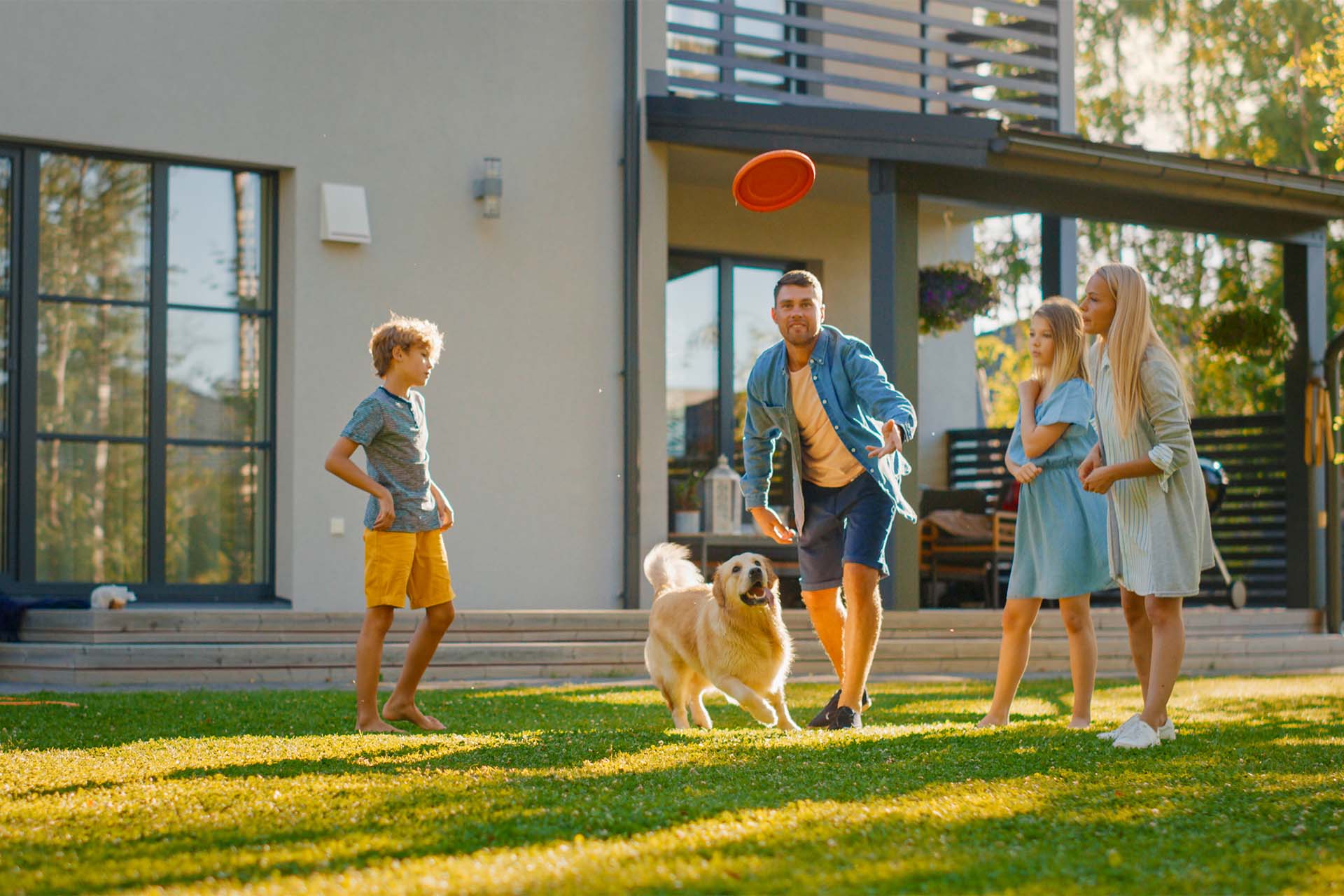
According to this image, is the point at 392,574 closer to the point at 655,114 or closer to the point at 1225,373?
the point at 655,114

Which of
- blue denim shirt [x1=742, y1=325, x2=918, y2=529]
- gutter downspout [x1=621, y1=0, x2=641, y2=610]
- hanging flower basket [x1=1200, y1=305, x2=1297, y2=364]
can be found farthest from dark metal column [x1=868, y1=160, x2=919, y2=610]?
blue denim shirt [x1=742, y1=325, x2=918, y2=529]

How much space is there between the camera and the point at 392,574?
5.26 m

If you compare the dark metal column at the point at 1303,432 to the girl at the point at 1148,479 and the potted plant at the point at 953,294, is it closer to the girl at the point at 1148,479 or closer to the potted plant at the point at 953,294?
the potted plant at the point at 953,294

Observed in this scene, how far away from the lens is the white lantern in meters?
11.2

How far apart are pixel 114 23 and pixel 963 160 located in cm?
566

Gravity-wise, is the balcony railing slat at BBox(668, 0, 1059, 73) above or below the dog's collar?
above

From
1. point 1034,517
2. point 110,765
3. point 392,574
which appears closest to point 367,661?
point 392,574

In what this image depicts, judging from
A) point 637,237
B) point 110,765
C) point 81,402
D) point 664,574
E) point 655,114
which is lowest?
point 110,765

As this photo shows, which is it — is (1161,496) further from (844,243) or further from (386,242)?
(844,243)

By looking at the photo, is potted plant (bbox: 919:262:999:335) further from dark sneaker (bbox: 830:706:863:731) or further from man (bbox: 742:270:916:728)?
dark sneaker (bbox: 830:706:863:731)

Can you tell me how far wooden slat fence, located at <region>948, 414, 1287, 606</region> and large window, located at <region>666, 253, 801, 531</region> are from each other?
246 cm

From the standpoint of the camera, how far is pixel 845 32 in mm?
11055

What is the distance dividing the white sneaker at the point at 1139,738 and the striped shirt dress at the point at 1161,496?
17.3 inches

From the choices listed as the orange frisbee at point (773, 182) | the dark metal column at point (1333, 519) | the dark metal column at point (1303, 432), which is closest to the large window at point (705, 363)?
the dark metal column at point (1303, 432)
